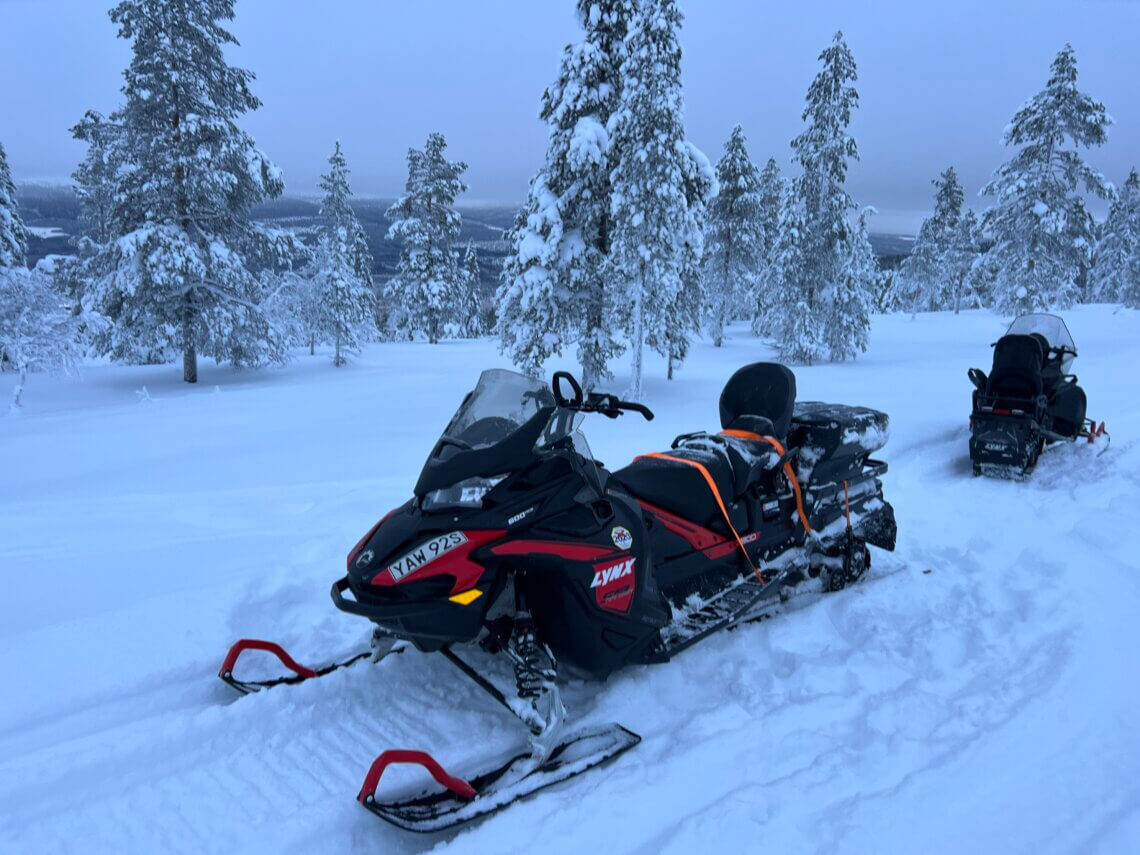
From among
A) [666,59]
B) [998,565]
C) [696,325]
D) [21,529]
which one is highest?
[666,59]

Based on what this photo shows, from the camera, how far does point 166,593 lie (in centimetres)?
397

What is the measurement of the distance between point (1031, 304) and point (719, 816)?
84.5 feet

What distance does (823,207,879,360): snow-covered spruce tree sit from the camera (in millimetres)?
23125

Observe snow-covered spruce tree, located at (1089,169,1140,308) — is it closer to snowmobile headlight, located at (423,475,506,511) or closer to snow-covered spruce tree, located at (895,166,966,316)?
snow-covered spruce tree, located at (895,166,966,316)

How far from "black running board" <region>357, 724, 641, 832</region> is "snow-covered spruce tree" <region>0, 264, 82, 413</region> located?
16.0m

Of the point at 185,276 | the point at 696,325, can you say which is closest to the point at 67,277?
the point at 185,276

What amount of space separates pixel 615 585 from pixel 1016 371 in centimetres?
684

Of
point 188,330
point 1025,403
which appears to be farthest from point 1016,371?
point 188,330

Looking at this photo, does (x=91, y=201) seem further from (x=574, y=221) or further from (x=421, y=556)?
(x=421, y=556)

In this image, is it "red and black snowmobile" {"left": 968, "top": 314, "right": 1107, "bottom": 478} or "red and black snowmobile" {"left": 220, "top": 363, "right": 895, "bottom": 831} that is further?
"red and black snowmobile" {"left": 968, "top": 314, "right": 1107, "bottom": 478}

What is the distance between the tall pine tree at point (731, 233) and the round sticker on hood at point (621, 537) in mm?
27426

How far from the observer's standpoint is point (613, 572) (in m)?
2.98

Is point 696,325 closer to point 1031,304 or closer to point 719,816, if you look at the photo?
point 1031,304

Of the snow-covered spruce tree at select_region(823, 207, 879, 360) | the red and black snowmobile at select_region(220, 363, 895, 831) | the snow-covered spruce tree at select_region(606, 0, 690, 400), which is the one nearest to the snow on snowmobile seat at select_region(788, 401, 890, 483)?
the red and black snowmobile at select_region(220, 363, 895, 831)
